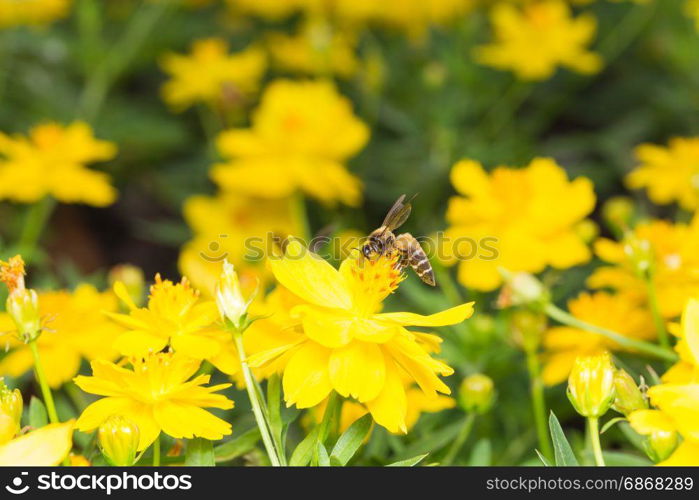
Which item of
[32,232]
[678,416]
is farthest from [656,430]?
[32,232]

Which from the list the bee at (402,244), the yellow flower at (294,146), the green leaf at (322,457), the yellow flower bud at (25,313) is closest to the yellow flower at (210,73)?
the yellow flower at (294,146)

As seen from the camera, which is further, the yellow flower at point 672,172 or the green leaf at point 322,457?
the yellow flower at point 672,172

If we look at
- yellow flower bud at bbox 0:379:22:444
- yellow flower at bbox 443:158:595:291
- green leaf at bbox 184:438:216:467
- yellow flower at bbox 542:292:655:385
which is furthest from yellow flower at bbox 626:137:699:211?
yellow flower bud at bbox 0:379:22:444

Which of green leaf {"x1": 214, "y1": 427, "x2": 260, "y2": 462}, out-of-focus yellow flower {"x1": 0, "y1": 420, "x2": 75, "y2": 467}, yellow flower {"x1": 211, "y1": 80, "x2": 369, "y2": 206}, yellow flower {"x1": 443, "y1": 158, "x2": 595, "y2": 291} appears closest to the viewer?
out-of-focus yellow flower {"x1": 0, "y1": 420, "x2": 75, "y2": 467}

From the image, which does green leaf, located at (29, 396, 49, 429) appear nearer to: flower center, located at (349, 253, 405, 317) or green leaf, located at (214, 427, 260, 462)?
green leaf, located at (214, 427, 260, 462)

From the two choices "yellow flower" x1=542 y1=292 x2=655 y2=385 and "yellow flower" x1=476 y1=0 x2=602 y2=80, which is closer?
"yellow flower" x1=542 y1=292 x2=655 y2=385

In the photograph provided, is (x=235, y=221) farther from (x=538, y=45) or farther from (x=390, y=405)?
(x=390, y=405)

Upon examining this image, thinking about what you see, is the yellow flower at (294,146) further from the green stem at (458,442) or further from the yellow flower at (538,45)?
the green stem at (458,442)
